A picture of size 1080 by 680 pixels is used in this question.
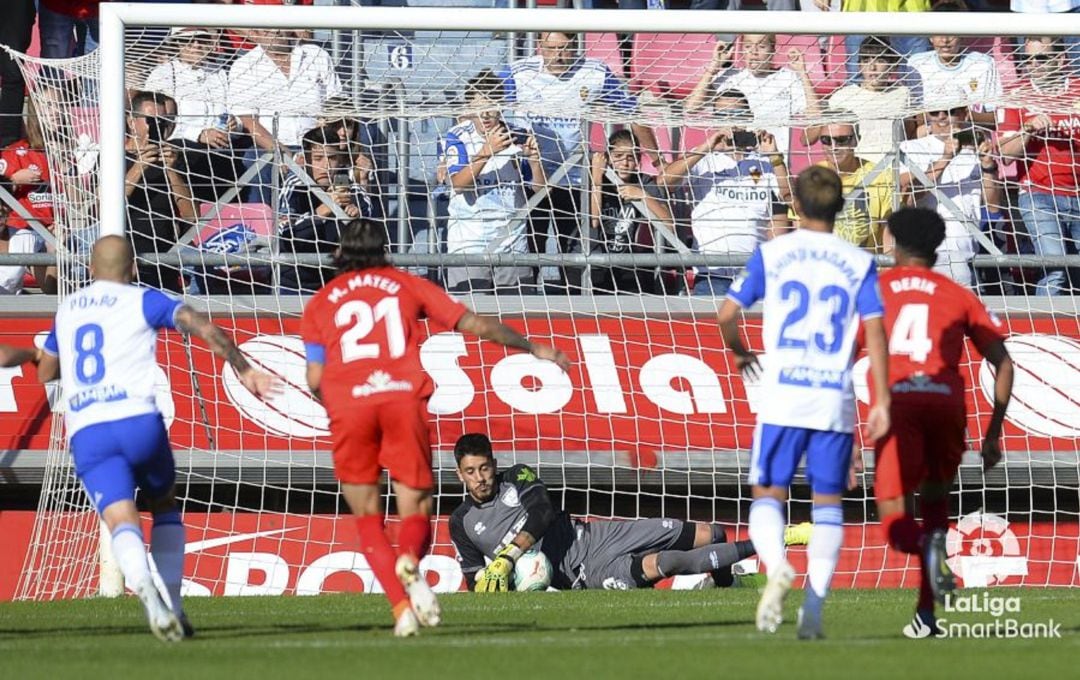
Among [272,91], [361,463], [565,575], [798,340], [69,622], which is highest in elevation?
[272,91]

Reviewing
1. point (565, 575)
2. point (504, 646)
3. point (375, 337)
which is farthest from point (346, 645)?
point (565, 575)

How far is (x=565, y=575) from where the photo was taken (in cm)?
1233

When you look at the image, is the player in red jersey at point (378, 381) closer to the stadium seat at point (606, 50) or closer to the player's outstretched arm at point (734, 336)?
the player's outstretched arm at point (734, 336)

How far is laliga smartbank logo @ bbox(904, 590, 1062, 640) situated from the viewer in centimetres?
761

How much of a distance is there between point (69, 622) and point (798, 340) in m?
4.24

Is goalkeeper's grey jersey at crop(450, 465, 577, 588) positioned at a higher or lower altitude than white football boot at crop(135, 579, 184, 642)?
lower

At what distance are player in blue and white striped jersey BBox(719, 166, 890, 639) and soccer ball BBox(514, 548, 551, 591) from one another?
4986 millimetres

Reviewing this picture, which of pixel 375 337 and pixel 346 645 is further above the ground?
pixel 375 337

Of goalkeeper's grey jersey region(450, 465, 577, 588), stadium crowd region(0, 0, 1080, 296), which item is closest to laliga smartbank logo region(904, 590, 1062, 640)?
goalkeeper's grey jersey region(450, 465, 577, 588)

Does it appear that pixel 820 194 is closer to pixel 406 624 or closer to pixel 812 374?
pixel 812 374

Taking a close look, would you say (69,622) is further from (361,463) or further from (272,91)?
(272,91)

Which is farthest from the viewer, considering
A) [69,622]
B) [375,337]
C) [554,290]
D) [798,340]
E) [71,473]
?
[554,290]

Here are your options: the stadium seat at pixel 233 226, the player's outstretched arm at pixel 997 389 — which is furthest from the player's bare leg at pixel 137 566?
the stadium seat at pixel 233 226

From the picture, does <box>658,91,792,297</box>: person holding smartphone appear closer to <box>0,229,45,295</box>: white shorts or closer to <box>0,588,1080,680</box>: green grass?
<box>0,588,1080,680</box>: green grass
